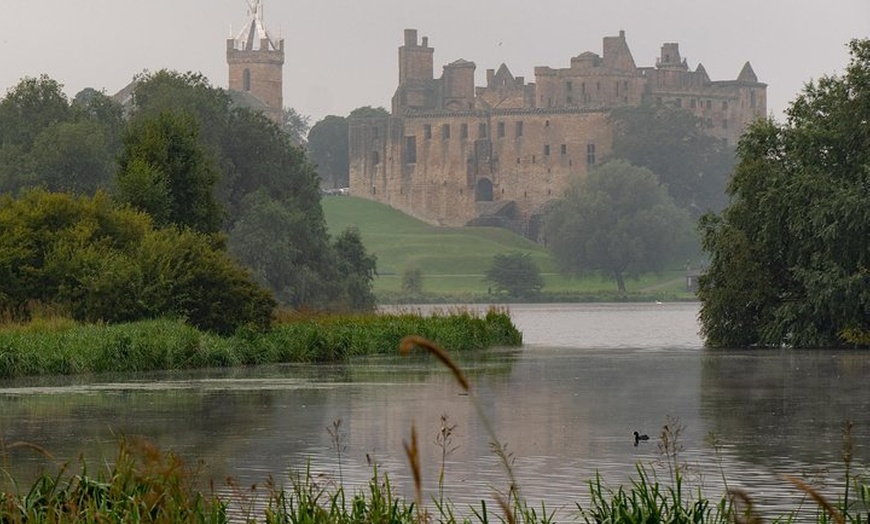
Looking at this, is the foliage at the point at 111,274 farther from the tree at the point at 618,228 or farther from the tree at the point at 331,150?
the tree at the point at 331,150

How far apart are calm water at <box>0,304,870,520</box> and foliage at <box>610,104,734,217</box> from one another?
115686mm

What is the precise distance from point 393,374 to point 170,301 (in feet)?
19.6

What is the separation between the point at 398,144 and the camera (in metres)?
163

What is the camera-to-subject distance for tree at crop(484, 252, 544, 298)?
390 feet

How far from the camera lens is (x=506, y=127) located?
159 m

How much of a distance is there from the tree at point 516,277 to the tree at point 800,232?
7656 cm

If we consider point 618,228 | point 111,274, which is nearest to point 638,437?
point 111,274

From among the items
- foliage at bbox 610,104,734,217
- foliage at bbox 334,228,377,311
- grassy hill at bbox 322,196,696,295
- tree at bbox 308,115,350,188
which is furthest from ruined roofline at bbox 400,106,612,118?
foliage at bbox 334,228,377,311

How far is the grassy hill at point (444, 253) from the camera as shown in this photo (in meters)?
123

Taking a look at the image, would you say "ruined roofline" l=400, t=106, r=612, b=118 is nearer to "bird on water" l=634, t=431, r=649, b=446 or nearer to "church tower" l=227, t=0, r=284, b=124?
"church tower" l=227, t=0, r=284, b=124

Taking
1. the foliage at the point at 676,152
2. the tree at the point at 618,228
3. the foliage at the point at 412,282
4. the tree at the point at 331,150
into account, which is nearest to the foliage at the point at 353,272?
the foliage at the point at 412,282

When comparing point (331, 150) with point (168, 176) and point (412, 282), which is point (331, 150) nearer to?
point (412, 282)

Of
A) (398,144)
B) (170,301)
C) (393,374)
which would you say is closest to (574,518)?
(393,374)

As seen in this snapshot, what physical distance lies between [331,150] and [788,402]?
549 feet
